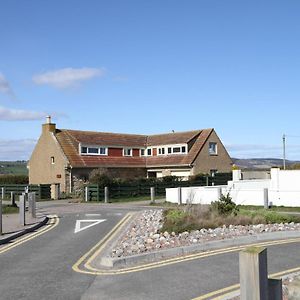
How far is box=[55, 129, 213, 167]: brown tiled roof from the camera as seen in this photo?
4797cm

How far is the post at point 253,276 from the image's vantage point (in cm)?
497

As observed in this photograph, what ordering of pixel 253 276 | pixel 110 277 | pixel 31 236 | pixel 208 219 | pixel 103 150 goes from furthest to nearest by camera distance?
1. pixel 103 150
2. pixel 208 219
3. pixel 31 236
4. pixel 110 277
5. pixel 253 276

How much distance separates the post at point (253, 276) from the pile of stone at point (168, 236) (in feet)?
19.7

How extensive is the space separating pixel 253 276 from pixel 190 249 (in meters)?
6.53

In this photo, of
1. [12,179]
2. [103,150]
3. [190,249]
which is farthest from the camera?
[12,179]

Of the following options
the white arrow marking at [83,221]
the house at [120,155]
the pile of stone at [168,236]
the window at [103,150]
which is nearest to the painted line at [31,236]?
the white arrow marking at [83,221]

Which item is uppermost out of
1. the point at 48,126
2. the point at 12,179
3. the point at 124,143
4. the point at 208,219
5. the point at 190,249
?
the point at 48,126

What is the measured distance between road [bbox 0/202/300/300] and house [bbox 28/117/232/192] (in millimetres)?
34987

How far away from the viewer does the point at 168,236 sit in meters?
13.0

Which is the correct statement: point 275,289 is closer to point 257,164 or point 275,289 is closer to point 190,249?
point 190,249

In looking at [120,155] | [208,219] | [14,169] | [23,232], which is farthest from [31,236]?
[14,169]

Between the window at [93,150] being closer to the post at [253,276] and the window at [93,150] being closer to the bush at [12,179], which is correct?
the bush at [12,179]

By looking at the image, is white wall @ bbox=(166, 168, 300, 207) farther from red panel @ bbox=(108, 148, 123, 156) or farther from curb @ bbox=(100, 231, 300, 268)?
red panel @ bbox=(108, 148, 123, 156)

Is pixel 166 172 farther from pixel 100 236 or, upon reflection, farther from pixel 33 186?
pixel 100 236
